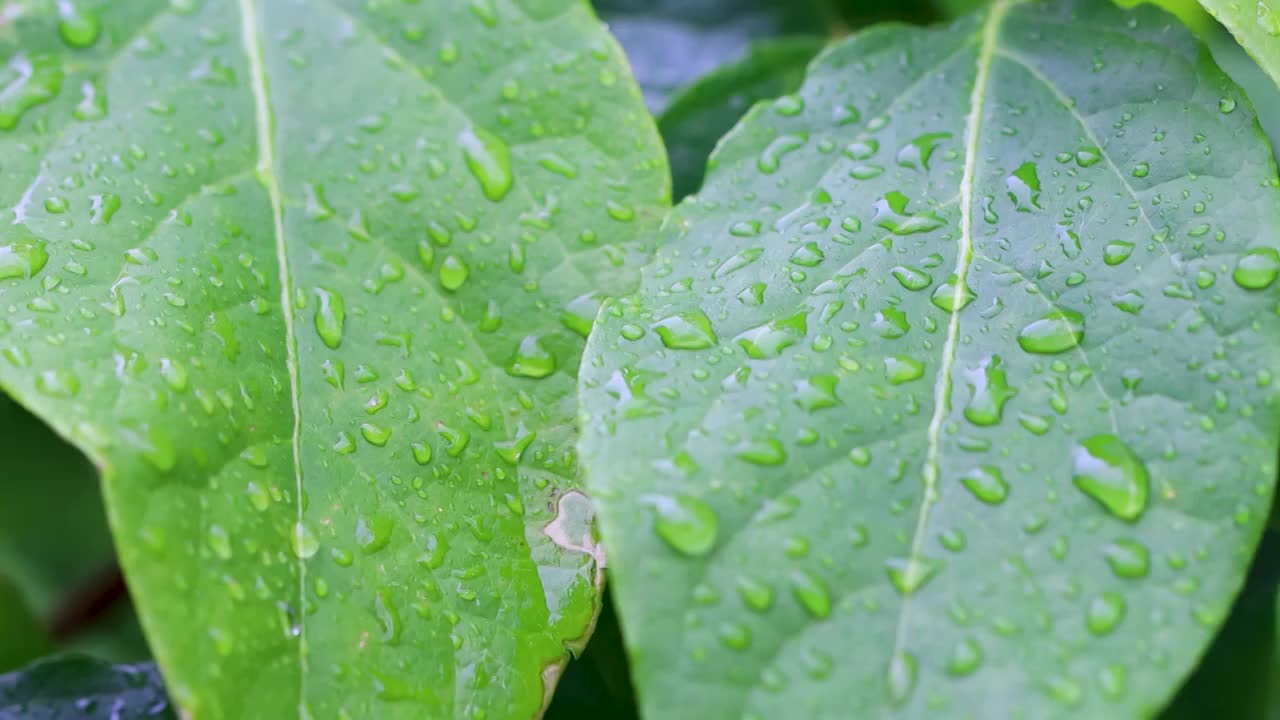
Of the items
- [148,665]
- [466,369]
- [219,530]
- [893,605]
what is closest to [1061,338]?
[893,605]

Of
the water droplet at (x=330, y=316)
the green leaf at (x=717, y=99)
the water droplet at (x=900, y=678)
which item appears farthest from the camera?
the green leaf at (x=717, y=99)

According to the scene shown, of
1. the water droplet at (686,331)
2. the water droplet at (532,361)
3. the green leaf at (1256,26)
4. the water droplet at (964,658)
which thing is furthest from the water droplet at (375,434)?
the green leaf at (1256,26)

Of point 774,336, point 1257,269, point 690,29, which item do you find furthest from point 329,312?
point 690,29

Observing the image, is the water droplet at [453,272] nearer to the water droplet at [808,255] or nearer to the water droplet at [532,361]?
the water droplet at [532,361]

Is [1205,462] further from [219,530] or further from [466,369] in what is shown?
[219,530]

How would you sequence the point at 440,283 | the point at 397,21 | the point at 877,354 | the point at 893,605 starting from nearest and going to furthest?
the point at 893,605, the point at 877,354, the point at 440,283, the point at 397,21

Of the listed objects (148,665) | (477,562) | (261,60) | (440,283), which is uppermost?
(261,60)
